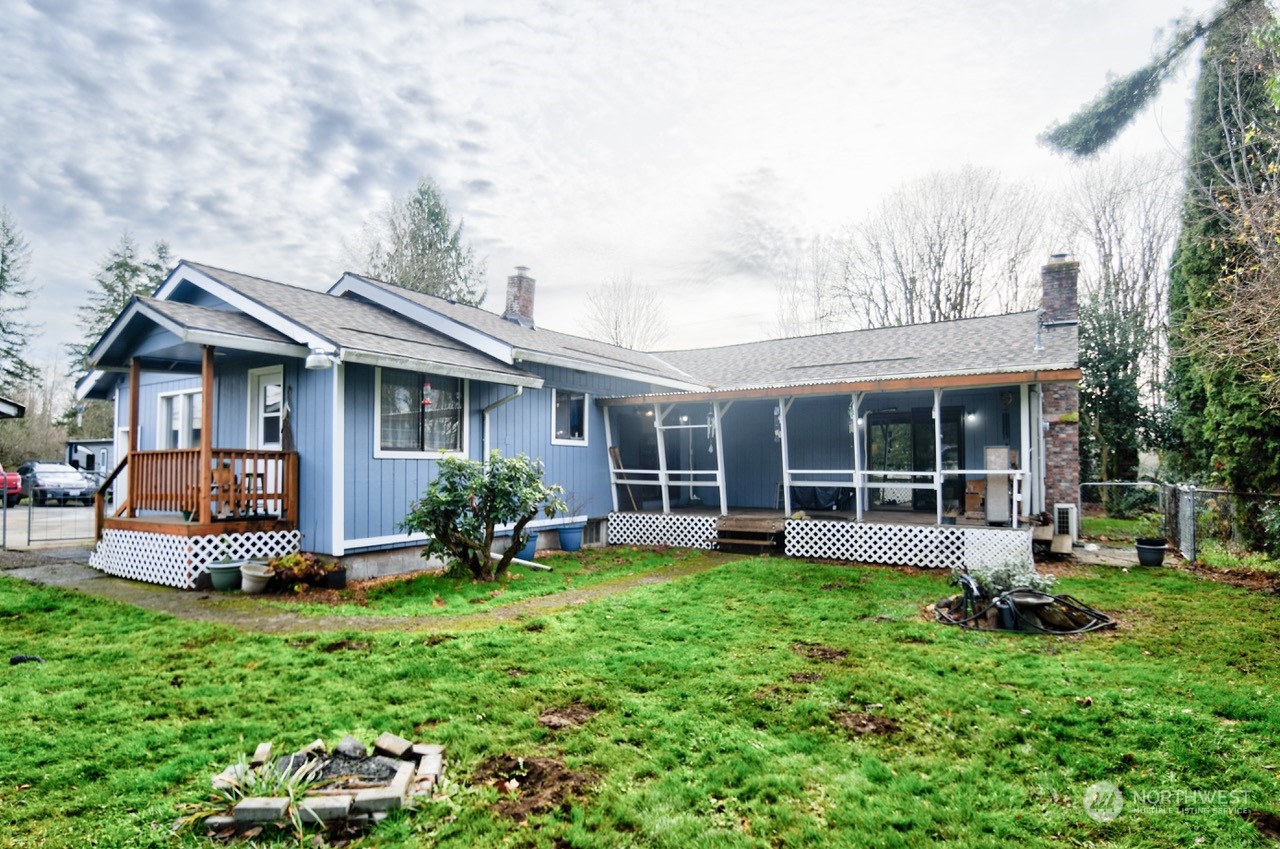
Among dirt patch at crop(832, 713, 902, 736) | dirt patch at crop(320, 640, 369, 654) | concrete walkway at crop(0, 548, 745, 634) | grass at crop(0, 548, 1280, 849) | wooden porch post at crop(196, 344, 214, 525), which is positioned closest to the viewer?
grass at crop(0, 548, 1280, 849)

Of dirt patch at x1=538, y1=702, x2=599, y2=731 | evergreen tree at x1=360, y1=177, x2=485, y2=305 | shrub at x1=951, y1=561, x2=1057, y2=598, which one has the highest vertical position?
evergreen tree at x1=360, y1=177, x2=485, y2=305

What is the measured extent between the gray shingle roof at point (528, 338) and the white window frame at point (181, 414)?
352 cm

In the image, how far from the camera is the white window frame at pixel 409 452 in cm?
837

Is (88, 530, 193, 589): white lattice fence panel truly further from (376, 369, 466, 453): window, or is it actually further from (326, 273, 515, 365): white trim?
(326, 273, 515, 365): white trim

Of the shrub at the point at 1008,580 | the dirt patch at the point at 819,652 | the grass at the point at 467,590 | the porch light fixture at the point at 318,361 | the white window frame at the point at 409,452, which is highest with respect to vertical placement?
the porch light fixture at the point at 318,361

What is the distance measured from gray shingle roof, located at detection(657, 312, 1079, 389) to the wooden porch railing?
7.77 metres

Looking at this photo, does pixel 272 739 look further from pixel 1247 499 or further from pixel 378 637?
pixel 1247 499

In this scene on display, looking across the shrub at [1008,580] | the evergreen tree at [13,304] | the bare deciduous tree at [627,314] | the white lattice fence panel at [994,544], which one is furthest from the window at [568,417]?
the evergreen tree at [13,304]

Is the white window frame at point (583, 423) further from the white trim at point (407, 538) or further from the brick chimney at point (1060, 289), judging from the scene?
the brick chimney at point (1060, 289)

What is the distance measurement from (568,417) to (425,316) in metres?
3.11

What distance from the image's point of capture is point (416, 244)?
2697cm

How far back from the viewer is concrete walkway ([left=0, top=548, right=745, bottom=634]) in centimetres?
581

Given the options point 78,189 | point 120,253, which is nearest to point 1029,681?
point 78,189

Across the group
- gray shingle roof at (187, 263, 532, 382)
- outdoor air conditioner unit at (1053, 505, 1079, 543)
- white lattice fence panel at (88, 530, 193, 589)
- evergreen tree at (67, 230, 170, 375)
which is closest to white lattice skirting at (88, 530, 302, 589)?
white lattice fence panel at (88, 530, 193, 589)
